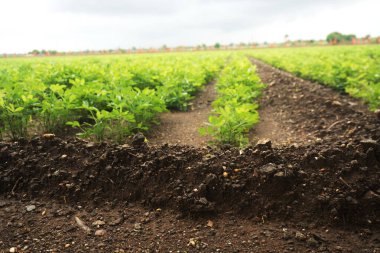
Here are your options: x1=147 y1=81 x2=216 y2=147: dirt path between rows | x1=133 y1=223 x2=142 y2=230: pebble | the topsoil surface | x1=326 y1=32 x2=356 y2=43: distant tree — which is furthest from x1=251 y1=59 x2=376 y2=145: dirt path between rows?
x1=326 y1=32 x2=356 y2=43: distant tree

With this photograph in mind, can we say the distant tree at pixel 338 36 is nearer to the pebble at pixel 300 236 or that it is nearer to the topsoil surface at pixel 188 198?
the topsoil surface at pixel 188 198

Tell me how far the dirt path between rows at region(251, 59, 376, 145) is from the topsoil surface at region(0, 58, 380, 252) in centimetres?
130

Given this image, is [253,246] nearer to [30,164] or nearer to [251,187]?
[251,187]

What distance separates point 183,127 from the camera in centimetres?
502

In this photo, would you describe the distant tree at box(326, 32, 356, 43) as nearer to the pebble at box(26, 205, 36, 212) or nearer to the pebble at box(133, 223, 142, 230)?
the pebble at box(133, 223, 142, 230)

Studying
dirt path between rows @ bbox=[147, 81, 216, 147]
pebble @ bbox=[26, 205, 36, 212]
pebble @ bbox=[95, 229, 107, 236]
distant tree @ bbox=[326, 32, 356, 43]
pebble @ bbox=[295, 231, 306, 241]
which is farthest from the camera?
distant tree @ bbox=[326, 32, 356, 43]

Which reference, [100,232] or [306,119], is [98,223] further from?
[306,119]

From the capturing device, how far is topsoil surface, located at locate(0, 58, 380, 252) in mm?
2160

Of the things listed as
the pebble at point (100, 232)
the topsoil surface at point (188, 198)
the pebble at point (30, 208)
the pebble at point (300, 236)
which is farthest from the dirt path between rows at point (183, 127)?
the pebble at point (300, 236)

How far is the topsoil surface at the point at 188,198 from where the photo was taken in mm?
2160

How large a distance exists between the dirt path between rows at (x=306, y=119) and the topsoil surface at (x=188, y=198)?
4.28 ft

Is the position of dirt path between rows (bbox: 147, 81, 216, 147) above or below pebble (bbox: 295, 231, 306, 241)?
above

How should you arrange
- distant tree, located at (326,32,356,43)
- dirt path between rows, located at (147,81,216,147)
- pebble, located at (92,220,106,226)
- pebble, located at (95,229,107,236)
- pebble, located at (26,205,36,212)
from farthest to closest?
distant tree, located at (326,32,356,43) → dirt path between rows, located at (147,81,216,147) → pebble, located at (26,205,36,212) → pebble, located at (92,220,106,226) → pebble, located at (95,229,107,236)

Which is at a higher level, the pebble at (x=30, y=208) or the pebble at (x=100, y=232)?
the pebble at (x=30, y=208)
